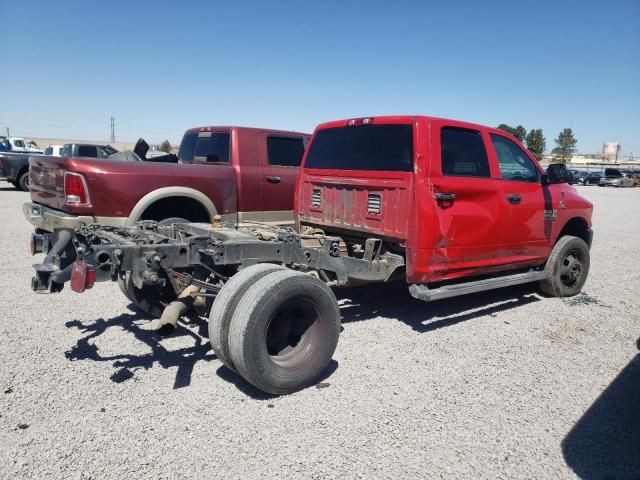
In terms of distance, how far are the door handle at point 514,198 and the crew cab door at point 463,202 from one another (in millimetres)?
154

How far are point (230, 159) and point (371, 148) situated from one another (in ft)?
7.93

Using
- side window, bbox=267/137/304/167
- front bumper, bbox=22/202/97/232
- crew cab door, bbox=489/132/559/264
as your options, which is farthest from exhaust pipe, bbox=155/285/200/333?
side window, bbox=267/137/304/167

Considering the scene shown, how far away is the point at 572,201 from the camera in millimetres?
6195

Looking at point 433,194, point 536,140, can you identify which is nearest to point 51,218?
point 433,194

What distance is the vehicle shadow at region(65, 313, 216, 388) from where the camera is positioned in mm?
3843

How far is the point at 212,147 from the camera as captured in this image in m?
6.89

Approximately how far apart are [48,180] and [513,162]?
5255mm

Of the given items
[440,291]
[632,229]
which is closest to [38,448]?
[440,291]

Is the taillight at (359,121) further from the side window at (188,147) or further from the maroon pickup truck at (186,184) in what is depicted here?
the side window at (188,147)

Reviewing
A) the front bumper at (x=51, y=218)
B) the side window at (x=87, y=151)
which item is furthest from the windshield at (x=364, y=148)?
the side window at (x=87, y=151)

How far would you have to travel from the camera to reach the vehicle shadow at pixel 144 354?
12.6 feet

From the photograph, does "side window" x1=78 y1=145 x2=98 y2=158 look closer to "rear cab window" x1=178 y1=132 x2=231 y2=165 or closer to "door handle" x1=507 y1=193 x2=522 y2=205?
"rear cab window" x1=178 y1=132 x2=231 y2=165

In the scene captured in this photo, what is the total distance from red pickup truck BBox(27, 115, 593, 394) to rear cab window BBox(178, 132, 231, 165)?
1.54 metres

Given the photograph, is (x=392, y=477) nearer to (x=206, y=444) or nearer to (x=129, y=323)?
(x=206, y=444)
